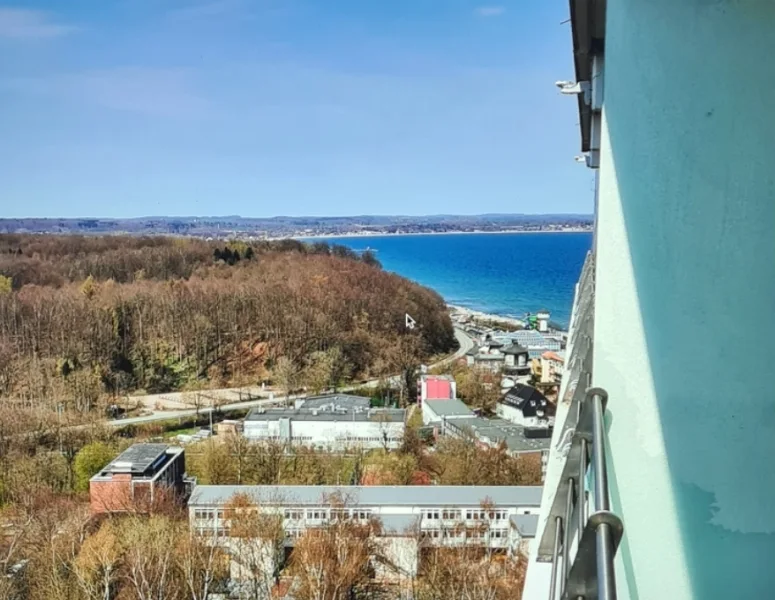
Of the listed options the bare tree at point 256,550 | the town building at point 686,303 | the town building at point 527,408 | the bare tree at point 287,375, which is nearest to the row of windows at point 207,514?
the bare tree at point 256,550

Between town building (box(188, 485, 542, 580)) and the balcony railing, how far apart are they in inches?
311

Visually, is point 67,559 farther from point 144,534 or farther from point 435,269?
point 435,269

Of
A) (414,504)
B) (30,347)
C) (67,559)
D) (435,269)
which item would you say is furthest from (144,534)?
(435,269)

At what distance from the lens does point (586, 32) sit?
4.00 feet

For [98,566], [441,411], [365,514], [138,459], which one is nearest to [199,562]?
[98,566]

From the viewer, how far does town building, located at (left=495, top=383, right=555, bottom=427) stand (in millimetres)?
15740

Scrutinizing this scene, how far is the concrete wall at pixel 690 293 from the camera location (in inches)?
26.6

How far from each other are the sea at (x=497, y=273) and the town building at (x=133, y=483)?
48.5 ft

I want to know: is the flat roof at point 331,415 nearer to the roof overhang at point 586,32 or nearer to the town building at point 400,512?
the town building at point 400,512

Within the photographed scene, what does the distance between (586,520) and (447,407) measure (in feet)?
48.8

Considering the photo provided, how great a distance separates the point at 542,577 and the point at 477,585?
21.7 feet

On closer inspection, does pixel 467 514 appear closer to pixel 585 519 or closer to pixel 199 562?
pixel 199 562

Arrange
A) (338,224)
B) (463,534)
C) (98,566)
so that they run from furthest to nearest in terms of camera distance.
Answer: (338,224) → (463,534) → (98,566)

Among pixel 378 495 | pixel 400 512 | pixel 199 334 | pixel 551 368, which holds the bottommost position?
pixel 551 368
